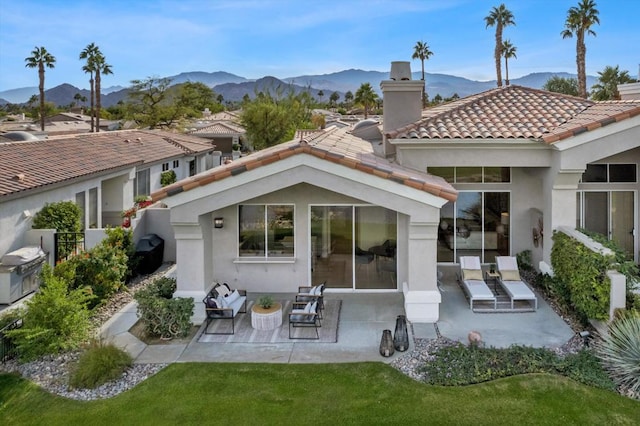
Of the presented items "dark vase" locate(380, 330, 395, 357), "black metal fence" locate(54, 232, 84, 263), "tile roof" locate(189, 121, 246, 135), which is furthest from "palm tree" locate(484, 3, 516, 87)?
"dark vase" locate(380, 330, 395, 357)

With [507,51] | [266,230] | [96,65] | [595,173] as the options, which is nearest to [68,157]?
[266,230]

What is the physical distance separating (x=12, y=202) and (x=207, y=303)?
27.1ft

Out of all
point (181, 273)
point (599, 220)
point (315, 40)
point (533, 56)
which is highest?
point (533, 56)

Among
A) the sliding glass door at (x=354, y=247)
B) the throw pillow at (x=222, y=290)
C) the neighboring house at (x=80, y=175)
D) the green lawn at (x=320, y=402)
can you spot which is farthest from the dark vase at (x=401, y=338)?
the neighboring house at (x=80, y=175)

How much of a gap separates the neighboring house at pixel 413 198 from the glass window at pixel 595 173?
3 cm

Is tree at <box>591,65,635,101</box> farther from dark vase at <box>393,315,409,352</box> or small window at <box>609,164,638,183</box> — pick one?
dark vase at <box>393,315,409,352</box>

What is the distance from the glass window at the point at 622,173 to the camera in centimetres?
1722

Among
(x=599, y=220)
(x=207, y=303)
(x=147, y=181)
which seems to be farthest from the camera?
(x=147, y=181)

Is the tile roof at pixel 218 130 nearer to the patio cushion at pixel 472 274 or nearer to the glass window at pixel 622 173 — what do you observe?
the glass window at pixel 622 173

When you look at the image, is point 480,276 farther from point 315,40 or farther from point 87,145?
point 315,40

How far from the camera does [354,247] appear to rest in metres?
15.8

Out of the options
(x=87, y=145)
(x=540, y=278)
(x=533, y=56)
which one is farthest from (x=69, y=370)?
(x=533, y=56)

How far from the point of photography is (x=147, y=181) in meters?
31.4

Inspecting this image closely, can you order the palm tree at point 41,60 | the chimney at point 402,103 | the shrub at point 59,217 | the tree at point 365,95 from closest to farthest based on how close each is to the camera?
1. the shrub at point 59,217
2. the chimney at point 402,103
3. the palm tree at point 41,60
4. the tree at point 365,95
